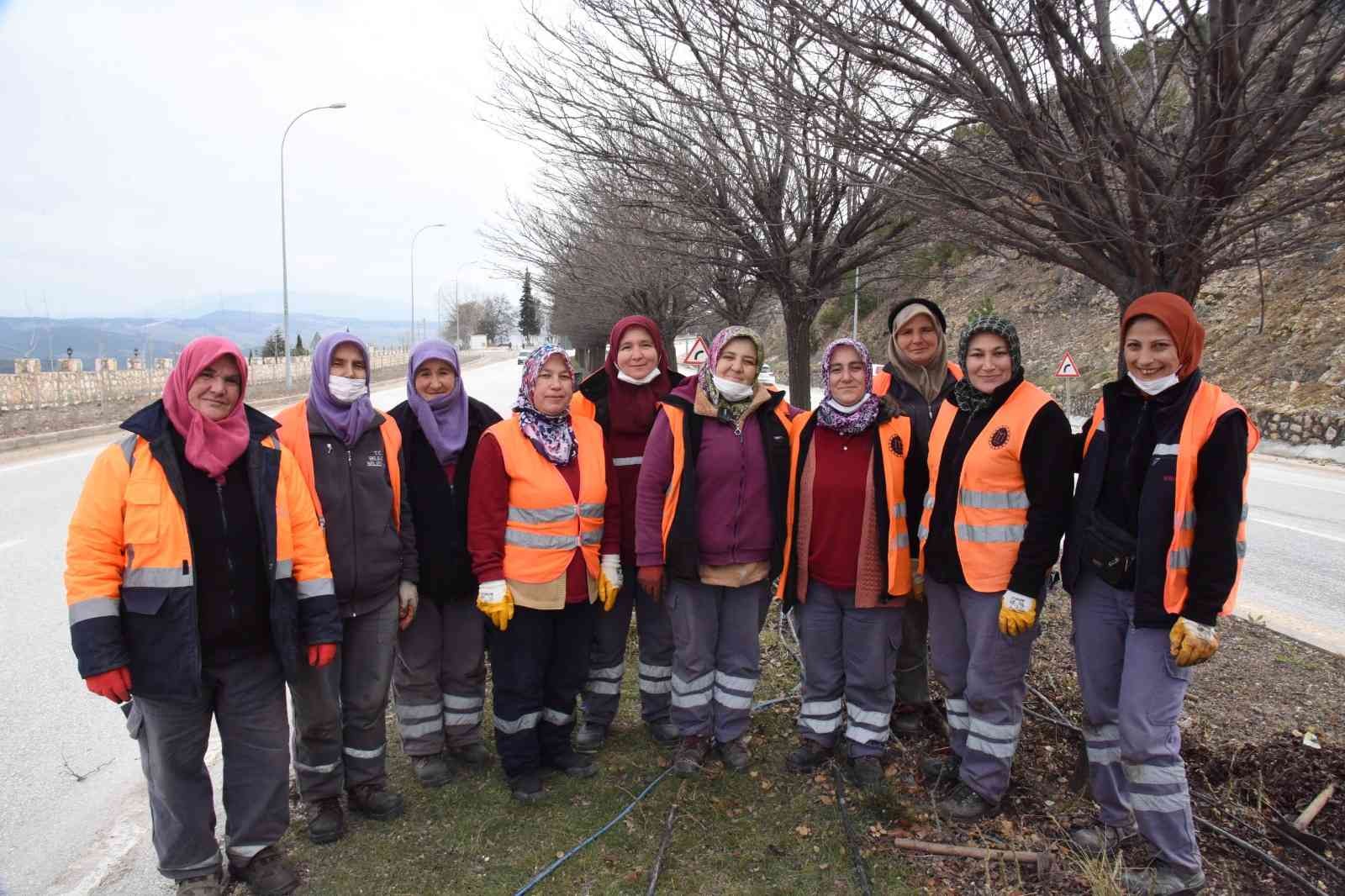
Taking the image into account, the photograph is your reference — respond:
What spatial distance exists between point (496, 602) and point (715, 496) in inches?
40.9

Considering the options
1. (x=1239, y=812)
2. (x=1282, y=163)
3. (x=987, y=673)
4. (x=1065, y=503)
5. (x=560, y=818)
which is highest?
(x=1282, y=163)

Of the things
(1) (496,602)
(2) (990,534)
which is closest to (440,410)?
(1) (496,602)

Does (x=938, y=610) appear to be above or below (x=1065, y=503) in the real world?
below

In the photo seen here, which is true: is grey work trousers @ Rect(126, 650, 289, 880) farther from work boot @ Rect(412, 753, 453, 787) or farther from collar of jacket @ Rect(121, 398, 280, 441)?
collar of jacket @ Rect(121, 398, 280, 441)

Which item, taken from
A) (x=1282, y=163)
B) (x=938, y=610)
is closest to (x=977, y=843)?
(x=938, y=610)

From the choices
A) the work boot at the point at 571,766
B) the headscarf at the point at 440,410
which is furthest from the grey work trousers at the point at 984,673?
the headscarf at the point at 440,410

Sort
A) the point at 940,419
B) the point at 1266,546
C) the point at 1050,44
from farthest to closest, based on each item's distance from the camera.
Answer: the point at 1266,546, the point at 940,419, the point at 1050,44

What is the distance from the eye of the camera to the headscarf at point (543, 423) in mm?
3244

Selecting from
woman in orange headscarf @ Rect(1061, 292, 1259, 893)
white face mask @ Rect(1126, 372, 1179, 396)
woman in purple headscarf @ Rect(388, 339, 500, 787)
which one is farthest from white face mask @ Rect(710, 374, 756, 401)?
white face mask @ Rect(1126, 372, 1179, 396)

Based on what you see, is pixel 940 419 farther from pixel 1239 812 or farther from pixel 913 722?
pixel 1239 812

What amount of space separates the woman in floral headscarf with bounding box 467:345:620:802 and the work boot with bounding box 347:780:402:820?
46cm

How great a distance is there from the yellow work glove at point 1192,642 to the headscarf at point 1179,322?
82 cm

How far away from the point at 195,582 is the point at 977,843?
2.96 metres

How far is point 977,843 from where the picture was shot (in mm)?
2906
